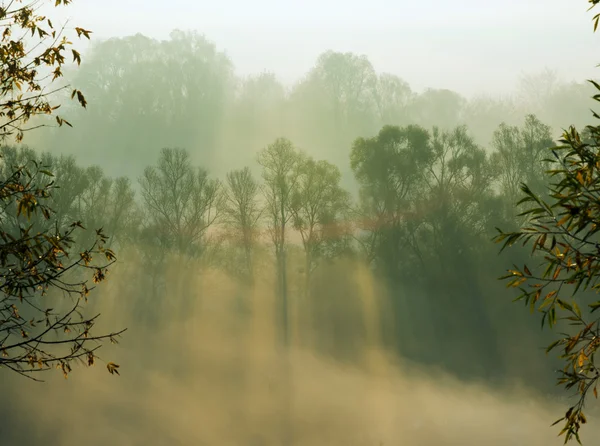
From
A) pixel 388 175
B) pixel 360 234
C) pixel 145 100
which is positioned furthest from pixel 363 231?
pixel 145 100

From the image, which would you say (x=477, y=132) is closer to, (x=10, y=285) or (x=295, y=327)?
(x=295, y=327)

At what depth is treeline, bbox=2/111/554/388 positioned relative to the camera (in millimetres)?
43719

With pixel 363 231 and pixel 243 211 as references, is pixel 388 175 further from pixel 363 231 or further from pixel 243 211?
pixel 243 211

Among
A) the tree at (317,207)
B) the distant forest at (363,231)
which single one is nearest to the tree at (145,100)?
the distant forest at (363,231)

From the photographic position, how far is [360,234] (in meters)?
47.6

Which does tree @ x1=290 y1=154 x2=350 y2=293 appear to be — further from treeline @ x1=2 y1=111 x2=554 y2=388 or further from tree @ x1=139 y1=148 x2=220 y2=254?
tree @ x1=139 y1=148 x2=220 y2=254

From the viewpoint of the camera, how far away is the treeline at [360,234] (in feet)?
143

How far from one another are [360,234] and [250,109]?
33650 mm

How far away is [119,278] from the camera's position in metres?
46.0

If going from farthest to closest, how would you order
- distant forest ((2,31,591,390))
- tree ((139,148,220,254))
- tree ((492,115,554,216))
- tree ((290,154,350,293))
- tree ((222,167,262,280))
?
tree ((492,115,554,216)) → tree ((139,148,220,254)) → tree ((222,167,262,280)) → tree ((290,154,350,293)) → distant forest ((2,31,591,390))

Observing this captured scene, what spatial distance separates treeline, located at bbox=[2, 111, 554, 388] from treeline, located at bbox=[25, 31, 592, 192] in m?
18.9

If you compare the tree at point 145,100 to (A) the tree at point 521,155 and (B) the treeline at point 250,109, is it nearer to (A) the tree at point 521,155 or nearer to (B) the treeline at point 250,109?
(B) the treeline at point 250,109

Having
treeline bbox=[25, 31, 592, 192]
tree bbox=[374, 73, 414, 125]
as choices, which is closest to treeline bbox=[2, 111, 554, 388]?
treeline bbox=[25, 31, 592, 192]

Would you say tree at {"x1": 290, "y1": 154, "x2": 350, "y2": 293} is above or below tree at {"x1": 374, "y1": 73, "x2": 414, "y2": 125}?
below
